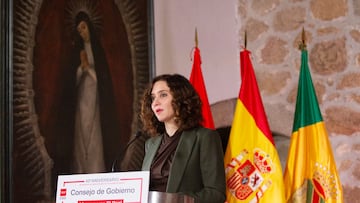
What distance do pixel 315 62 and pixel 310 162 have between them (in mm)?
978

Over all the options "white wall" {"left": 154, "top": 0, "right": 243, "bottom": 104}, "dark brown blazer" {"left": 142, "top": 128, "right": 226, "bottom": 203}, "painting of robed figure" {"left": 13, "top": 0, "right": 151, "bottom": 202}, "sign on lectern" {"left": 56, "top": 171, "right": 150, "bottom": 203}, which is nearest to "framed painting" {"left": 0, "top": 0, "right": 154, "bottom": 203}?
"painting of robed figure" {"left": 13, "top": 0, "right": 151, "bottom": 202}

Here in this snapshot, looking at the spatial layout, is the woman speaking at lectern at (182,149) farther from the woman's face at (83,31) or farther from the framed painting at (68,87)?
the woman's face at (83,31)

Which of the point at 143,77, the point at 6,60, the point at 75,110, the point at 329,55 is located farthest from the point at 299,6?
the point at 6,60

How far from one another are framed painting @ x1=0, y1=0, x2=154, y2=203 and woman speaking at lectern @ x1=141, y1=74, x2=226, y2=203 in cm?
71

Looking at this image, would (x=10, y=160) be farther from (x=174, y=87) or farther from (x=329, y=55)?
(x=329, y=55)

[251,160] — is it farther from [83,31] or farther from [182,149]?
[83,31]

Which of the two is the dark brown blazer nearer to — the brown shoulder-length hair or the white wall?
the brown shoulder-length hair

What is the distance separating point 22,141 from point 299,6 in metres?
1.95

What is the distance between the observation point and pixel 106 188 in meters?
1.92

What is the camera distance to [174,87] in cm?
255

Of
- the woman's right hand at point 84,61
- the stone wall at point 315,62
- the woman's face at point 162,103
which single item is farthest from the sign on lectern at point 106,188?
the stone wall at point 315,62

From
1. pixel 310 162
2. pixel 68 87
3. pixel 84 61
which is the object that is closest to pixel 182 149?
pixel 310 162

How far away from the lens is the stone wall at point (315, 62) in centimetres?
358

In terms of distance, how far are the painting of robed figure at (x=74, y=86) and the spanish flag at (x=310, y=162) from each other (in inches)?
34.5
